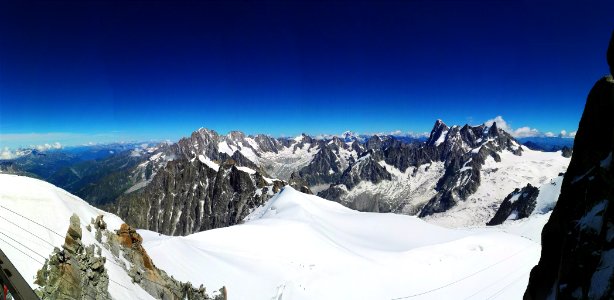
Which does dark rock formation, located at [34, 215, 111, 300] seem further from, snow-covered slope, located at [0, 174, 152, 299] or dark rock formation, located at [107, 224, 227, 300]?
dark rock formation, located at [107, 224, 227, 300]

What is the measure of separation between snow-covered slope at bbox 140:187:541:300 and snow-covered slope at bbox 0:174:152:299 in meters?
9.57

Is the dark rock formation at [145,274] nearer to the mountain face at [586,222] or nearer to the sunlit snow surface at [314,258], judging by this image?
the sunlit snow surface at [314,258]

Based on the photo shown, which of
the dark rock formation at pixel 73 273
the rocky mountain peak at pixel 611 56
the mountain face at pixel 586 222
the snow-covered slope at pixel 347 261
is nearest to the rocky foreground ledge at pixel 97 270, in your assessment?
the dark rock formation at pixel 73 273

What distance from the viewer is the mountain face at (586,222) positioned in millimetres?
10461

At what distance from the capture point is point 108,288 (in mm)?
17859

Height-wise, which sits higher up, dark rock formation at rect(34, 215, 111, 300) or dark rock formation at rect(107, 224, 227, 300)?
dark rock formation at rect(34, 215, 111, 300)

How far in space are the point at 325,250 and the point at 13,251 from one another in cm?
3064

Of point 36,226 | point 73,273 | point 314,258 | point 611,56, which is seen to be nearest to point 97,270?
point 73,273

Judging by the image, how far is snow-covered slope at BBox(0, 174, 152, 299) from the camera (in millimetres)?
15344

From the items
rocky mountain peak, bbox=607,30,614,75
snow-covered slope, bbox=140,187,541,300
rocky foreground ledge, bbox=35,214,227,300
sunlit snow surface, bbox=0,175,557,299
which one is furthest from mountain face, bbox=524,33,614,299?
snow-covered slope, bbox=140,187,541,300

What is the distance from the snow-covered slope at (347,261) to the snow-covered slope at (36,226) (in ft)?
31.4

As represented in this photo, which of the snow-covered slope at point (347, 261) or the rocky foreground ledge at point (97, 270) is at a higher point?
the rocky foreground ledge at point (97, 270)

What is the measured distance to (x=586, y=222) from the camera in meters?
11.5

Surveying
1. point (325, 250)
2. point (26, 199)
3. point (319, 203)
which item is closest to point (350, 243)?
point (325, 250)
